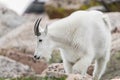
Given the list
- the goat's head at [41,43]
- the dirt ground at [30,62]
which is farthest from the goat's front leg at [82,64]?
the dirt ground at [30,62]

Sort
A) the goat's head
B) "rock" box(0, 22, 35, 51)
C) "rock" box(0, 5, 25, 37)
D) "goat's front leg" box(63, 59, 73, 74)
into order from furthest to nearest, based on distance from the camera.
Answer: "rock" box(0, 5, 25, 37) < "rock" box(0, 22, 35, 51) < "goat's front leg" box(63, 59, 73, 74) < the goat's head

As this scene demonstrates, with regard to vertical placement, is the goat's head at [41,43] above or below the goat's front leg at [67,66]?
above

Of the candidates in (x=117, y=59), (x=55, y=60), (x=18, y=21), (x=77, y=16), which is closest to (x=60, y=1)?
(x=18, y=21)

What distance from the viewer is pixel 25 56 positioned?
19.5 metres

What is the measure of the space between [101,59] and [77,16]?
1414 millimetres

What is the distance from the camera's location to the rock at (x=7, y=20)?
27.1m

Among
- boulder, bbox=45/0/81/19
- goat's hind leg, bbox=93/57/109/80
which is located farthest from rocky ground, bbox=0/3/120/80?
boulder, bbox=45/0/81/19

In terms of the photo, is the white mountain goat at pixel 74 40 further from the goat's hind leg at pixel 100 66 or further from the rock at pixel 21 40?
the rock at pixel 21 40

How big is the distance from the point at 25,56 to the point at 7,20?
8425 mm

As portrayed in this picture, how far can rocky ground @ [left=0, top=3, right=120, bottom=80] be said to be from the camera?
15.7 m

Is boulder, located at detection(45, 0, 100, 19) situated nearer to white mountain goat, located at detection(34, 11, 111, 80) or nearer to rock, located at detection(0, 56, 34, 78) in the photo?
rock, located at detection(0, 56, 34, 78)

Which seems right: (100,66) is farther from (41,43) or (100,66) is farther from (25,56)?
(25,56)

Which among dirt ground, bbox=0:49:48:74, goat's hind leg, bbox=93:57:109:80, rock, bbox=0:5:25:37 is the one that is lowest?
goat's hind leg, bbox=93:57:109:80

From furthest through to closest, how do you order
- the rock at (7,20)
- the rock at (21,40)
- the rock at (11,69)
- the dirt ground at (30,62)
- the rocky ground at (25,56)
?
the rock at (7,20), the rock at (21,40), the dirt ground at (30,62), the rock at (11,69), the rocky ground at (25,56)
